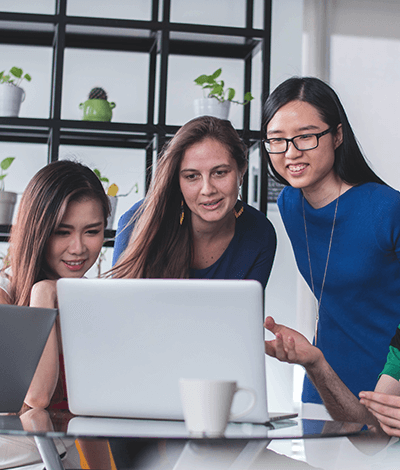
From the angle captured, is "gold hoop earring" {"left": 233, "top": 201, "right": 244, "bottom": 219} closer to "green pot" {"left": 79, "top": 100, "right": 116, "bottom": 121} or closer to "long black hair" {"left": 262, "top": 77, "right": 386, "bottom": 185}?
"long black hair" {"left": 262, "top": 77, "right": 386, "bottom": 185}

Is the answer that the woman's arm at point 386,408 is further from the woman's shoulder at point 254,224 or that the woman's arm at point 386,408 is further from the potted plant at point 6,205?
the potted plant at point 6,205

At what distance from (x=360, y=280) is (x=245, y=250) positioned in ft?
1.23

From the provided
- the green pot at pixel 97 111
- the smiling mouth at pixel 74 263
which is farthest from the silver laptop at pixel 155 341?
the green pot at pixel 97 111

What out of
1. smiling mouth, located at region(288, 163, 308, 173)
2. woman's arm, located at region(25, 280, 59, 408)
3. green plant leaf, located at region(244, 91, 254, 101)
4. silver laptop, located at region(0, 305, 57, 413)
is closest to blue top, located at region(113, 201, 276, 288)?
smiling mouth, located at region(288, 163, 308, 173)

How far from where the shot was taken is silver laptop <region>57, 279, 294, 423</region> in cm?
76

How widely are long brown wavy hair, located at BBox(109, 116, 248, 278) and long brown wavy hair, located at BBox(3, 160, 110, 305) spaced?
0.27 metres

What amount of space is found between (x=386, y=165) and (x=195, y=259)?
1893 millimetres

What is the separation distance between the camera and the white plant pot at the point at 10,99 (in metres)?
2.46

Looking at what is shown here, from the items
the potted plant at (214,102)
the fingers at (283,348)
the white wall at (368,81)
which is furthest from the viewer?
the white wall at (368,81)

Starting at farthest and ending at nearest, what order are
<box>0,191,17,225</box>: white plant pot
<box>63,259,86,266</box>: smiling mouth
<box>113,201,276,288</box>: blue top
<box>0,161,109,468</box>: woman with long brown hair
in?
<box>0,191,17,225</box>: white plant pot < <box>113,201,276,288</box>: blue top < <box>63,259,86,266</box>: smiling mouth < <box>0,161,109,468</box>: woman with long brown hair

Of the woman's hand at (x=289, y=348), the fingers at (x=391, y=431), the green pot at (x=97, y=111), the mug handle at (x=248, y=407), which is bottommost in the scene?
the fingers at (x=391, y=431)

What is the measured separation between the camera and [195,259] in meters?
1.83

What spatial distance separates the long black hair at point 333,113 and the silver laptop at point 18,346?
1.14 meters

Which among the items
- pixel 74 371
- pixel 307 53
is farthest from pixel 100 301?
pixel 307 53
